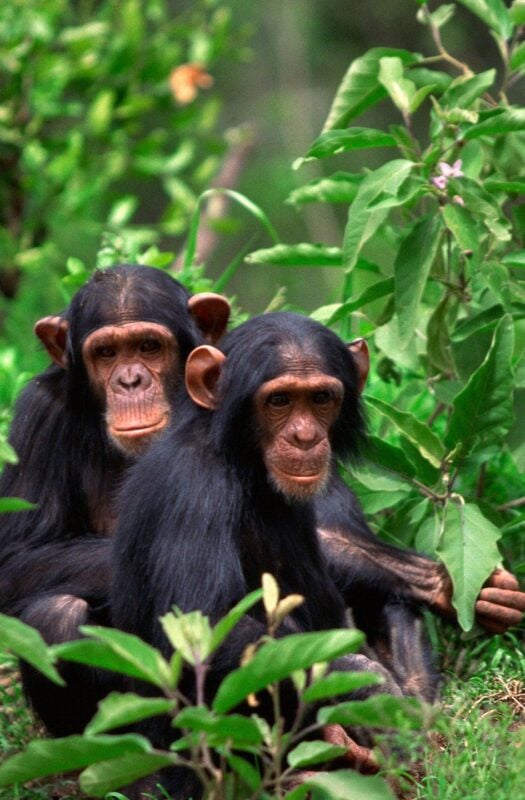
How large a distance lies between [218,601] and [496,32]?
8.39 ft

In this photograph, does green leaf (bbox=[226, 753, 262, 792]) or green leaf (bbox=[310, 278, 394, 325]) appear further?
green leaf (bbox=[310, 278, 394, 325])

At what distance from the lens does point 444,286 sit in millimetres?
5406

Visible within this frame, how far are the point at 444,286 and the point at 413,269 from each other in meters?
0.64

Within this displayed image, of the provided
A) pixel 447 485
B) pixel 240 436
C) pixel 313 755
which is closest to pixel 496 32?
pixel 447 485

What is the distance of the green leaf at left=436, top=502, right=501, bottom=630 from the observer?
4320 millimetres

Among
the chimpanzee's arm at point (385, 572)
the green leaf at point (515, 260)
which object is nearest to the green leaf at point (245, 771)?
the chimpanzee's arm at point (385, 572)

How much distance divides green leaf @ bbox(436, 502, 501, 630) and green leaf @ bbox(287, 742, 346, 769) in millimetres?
1196

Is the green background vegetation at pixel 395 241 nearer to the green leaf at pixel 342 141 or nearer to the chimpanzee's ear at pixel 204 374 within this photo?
the green leaf at pixel 342 141

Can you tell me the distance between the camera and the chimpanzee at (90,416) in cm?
459

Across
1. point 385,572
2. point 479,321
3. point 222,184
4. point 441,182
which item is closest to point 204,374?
point 385,572

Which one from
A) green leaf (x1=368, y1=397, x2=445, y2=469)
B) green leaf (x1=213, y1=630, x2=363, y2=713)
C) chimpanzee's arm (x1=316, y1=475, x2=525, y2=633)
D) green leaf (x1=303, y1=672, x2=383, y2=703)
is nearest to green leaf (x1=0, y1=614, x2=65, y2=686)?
green leaf (x1=213, y1=630, x2=363, y2=713)

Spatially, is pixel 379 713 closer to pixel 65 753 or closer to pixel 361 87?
pixel 65 753

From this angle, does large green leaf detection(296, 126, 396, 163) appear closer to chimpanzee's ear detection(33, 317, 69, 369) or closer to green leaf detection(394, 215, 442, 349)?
green leaf detection(394, 215, 442, 349)

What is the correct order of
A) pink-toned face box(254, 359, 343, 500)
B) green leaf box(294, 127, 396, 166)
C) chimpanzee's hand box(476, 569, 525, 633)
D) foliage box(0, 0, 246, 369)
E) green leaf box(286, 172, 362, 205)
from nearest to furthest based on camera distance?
pink-toned face box(254, 359, 343, 500)
chimpanzee's hand box(476, 569, 525, 633)
green leaf box(294, 127, 396, 166)
green leaf box(286, 172, 362, 205)
foliage box(0, 0, 246, 369)
